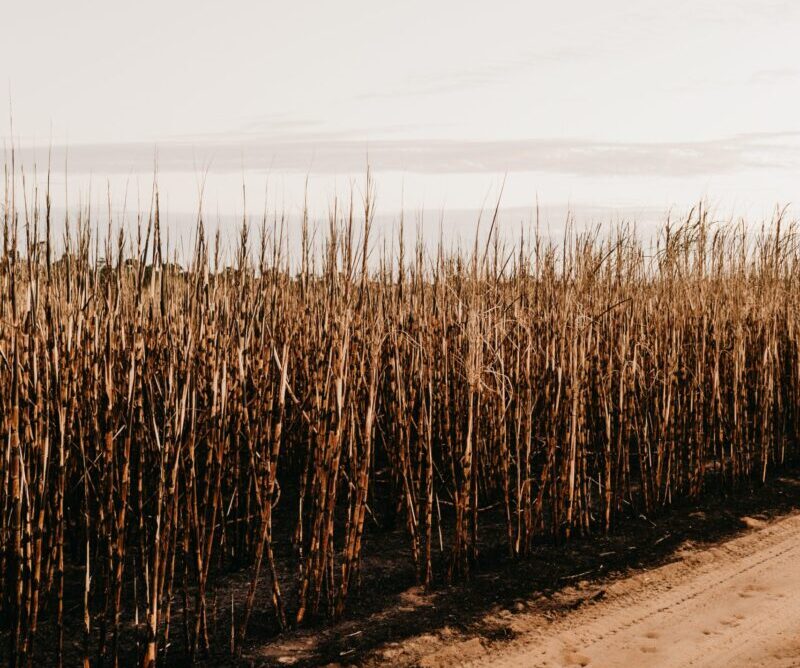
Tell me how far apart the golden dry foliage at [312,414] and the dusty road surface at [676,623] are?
1.30 feet

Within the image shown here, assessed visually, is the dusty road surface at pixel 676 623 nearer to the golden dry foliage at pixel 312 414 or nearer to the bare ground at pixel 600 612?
the bare ground at pixel 600 612

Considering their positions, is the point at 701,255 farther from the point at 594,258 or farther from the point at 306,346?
the point at 306,346

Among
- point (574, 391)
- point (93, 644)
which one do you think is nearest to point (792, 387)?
point (574, 391)

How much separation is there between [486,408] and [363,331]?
86 centimetres

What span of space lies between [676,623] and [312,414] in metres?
1.30

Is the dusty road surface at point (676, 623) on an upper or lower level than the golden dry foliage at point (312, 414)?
lower

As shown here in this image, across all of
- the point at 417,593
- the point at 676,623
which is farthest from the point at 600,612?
the point at 417,593

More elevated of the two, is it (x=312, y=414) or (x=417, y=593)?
(x=312, y=414)

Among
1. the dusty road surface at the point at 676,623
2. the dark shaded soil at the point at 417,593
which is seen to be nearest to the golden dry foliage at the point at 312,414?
the dark shaded soil at the point at 417,593

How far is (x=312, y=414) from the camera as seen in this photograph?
2.26 metres

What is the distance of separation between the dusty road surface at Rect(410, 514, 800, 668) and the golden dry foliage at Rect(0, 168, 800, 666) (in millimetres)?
397

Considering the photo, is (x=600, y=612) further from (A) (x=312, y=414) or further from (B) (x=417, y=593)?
(A) (x=312, y=414)

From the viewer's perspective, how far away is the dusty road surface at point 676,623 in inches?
84.5

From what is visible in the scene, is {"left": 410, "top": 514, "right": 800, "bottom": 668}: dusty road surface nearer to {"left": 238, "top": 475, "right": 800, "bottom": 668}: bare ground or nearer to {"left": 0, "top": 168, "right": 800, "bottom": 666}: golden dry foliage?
{"left": 238, "top": 475, "right": 800, "bottom": 668}: bare ground
